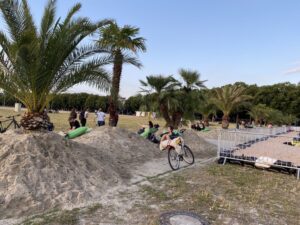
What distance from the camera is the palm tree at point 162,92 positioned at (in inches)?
625

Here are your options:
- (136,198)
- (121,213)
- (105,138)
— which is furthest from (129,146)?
(121,213)

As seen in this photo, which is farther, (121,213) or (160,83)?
(160,83)

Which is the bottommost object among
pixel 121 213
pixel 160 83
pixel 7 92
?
pixel 121 213

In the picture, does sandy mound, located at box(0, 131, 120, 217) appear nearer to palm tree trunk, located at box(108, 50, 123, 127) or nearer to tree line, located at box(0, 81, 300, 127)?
tree line, located at box(0, 81, 300, 127)

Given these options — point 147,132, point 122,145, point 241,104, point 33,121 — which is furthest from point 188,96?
point 241,104

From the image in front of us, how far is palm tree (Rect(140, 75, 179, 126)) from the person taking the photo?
1588 centimetres

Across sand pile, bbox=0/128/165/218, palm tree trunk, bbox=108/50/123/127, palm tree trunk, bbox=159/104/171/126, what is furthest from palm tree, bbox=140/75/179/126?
sand pile, bbox=0/128/165/218

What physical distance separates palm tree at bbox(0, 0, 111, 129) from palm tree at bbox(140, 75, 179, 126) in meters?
8.72

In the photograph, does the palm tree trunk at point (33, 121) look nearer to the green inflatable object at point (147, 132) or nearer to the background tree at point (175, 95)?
the green inflatable object at point (147, 132)

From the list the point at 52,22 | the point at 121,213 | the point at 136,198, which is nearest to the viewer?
the point at 121,213

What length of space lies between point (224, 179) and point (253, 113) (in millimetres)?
31622

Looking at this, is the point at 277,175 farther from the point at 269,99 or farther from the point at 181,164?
the point at 269,99

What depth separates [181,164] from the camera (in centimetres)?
882

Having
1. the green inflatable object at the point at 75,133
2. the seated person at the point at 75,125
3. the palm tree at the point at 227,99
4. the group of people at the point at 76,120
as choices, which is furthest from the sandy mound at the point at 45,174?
the palm tree at the point at 227,99
